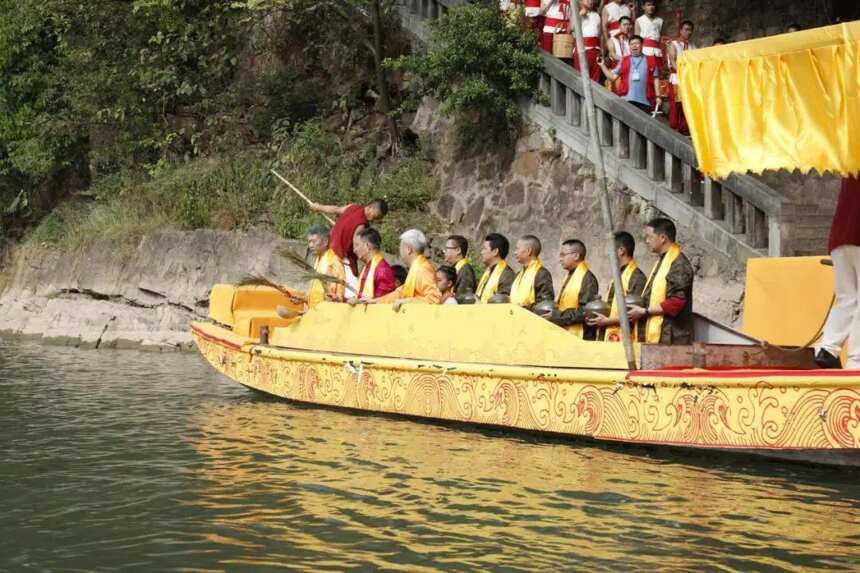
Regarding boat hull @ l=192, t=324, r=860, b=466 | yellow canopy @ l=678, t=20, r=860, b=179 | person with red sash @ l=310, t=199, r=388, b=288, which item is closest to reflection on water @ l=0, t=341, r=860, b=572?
boat hull @ l=192, t=324, r=860, b=466

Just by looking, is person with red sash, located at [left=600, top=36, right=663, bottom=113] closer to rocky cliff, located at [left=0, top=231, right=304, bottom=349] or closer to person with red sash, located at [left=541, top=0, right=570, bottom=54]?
person with red sash, located at [left=541, top=0, right=570, bottom=54]

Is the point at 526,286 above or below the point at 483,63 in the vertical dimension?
below

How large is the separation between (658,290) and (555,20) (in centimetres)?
826

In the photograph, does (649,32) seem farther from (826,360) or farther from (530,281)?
(826,360)

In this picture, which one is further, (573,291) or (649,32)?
(649,32)

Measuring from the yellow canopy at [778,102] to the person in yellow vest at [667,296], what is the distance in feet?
6.49

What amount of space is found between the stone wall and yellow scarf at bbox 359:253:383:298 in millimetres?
4047

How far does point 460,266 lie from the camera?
12.3 metres

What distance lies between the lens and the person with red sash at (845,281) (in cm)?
851

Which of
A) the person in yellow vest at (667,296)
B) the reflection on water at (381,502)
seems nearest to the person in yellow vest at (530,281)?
the person in yellow vest at (667,296)

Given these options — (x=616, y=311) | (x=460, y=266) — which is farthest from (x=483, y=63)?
(x=616, y=311)

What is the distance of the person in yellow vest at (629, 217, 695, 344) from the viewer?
9.65 m

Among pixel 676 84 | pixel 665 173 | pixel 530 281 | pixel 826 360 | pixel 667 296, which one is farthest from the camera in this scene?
pixel 676 84

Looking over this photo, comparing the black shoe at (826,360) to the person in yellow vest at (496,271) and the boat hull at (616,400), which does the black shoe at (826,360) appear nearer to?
the boat hull at (616,400)
